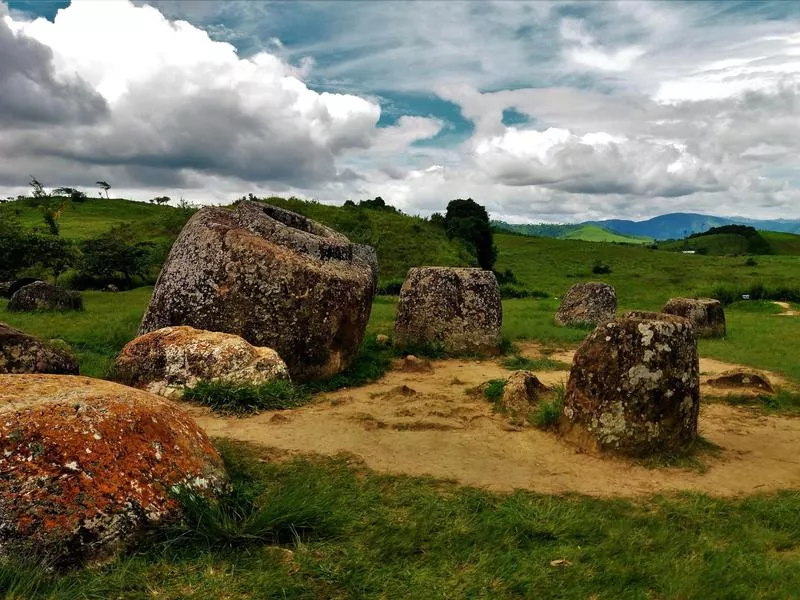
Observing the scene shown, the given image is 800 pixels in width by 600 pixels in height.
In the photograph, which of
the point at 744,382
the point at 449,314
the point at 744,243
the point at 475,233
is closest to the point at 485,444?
the point at 744,382

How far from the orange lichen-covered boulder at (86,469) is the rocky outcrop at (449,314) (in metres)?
9.71

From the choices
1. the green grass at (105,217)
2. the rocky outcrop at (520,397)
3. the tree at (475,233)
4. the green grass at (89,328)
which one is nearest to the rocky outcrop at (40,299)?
the green grass at (89,328)

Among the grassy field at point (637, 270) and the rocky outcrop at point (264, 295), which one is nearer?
the rocky outcrop at point (264, 295)

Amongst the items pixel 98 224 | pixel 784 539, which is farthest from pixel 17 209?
pixel 784 539

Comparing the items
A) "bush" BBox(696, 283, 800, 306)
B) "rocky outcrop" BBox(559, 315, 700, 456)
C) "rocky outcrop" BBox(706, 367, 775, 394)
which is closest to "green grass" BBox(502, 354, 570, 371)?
"rocky outcrop" BBox(706, 367, 775, 394)

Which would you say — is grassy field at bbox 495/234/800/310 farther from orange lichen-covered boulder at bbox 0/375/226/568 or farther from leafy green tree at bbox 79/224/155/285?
orange lichen-covered boulder at bbox 0/375/226/568

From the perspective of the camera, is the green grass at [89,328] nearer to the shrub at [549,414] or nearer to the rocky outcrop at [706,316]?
the shrub at [549,414]

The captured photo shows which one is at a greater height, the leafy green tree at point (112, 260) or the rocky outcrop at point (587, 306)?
the leafy green tree at point (112, 260)

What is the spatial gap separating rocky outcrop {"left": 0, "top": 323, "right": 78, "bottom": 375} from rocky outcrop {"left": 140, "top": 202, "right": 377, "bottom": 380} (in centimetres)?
245

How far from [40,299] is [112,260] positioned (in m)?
15.5

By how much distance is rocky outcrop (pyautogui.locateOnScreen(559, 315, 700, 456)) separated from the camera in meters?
7.23

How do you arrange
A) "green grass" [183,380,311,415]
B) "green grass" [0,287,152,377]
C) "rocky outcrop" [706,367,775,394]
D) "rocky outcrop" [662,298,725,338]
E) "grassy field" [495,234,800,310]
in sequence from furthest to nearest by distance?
"grassy field" [495,234,800,310] → "rocky outcrop" [662,298,725,338] → "green grass" [0,287,152,377] → "rocky outcrop" [706,367,775,394] → "green grass" [183,380,311,415]

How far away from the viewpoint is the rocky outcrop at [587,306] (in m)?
20.3

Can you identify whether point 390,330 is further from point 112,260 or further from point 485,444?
point 112,260
